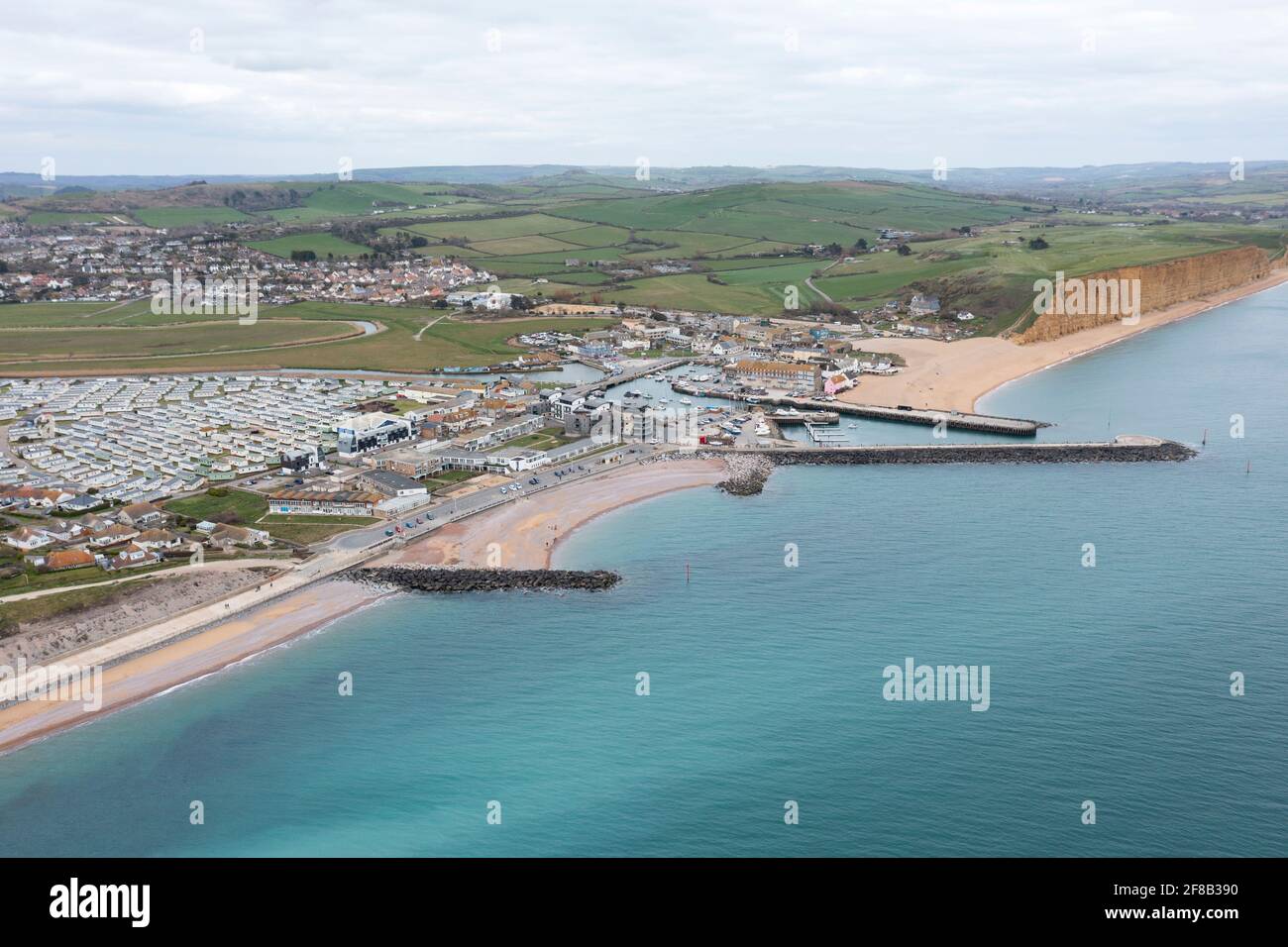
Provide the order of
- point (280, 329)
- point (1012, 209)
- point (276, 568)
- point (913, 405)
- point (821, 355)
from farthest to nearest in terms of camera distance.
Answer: point (1012, 209), point (280, 329), point (821, 355), point (913, 405), point (276, 568)

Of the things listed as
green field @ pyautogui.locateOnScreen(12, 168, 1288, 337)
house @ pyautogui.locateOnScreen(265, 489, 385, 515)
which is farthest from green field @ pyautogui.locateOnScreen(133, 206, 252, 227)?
house @ pyautogui.locateOnScreen(265, 489, 385, 515)

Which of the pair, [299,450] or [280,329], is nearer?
[299,450]

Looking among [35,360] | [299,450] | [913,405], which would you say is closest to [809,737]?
[299,450]

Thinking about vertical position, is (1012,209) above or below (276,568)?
above

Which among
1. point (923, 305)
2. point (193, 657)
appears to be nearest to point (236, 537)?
point (193, 657)

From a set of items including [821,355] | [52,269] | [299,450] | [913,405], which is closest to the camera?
[299,450]

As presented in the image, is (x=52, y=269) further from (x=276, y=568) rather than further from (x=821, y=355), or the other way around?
(x=276, y=568)

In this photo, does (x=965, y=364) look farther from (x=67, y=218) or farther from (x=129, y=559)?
(x=67, y=218)
